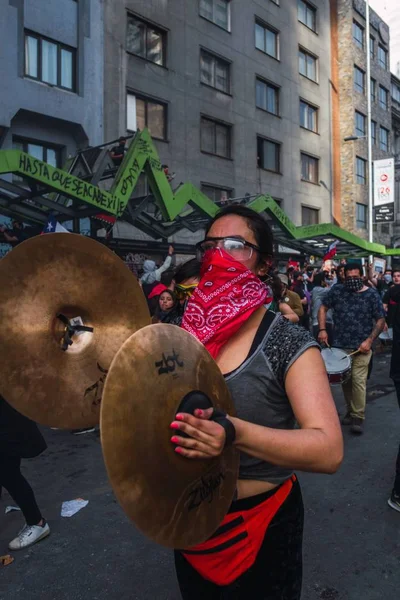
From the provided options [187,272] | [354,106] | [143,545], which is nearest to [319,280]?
[187,272]

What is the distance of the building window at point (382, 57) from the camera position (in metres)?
33.0

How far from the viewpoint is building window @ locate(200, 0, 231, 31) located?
773 inches

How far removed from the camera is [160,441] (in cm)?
103

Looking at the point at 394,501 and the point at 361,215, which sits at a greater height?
the point at 361,215

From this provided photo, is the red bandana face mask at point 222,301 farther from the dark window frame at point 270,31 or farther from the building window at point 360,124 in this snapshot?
the building window at point 360,124

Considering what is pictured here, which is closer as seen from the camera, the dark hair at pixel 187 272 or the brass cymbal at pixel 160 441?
the brass cymbal at pixel 160 441

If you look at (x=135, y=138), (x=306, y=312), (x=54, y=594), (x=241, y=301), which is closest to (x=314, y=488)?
(x=54, y=594)

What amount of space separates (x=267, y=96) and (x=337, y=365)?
20.1 meters

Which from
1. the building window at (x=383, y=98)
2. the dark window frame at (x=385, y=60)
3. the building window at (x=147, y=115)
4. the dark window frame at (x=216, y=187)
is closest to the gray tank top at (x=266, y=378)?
the building window at (x=147, y=115)

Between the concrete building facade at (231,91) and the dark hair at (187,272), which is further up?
the concrete building facade at (231,91)

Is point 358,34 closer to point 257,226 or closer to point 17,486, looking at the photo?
point 17,486

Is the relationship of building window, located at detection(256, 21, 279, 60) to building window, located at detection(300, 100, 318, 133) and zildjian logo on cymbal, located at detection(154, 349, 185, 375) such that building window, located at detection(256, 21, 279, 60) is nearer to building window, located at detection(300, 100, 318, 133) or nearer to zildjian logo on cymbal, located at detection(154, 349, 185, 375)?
building window, located at detection(300, 100, 318, 133)

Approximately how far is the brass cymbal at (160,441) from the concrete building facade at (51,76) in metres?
13.5

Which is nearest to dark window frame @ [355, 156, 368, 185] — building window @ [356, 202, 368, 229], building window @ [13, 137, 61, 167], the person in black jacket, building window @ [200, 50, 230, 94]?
building window @ [356, 202, 368, 229]
